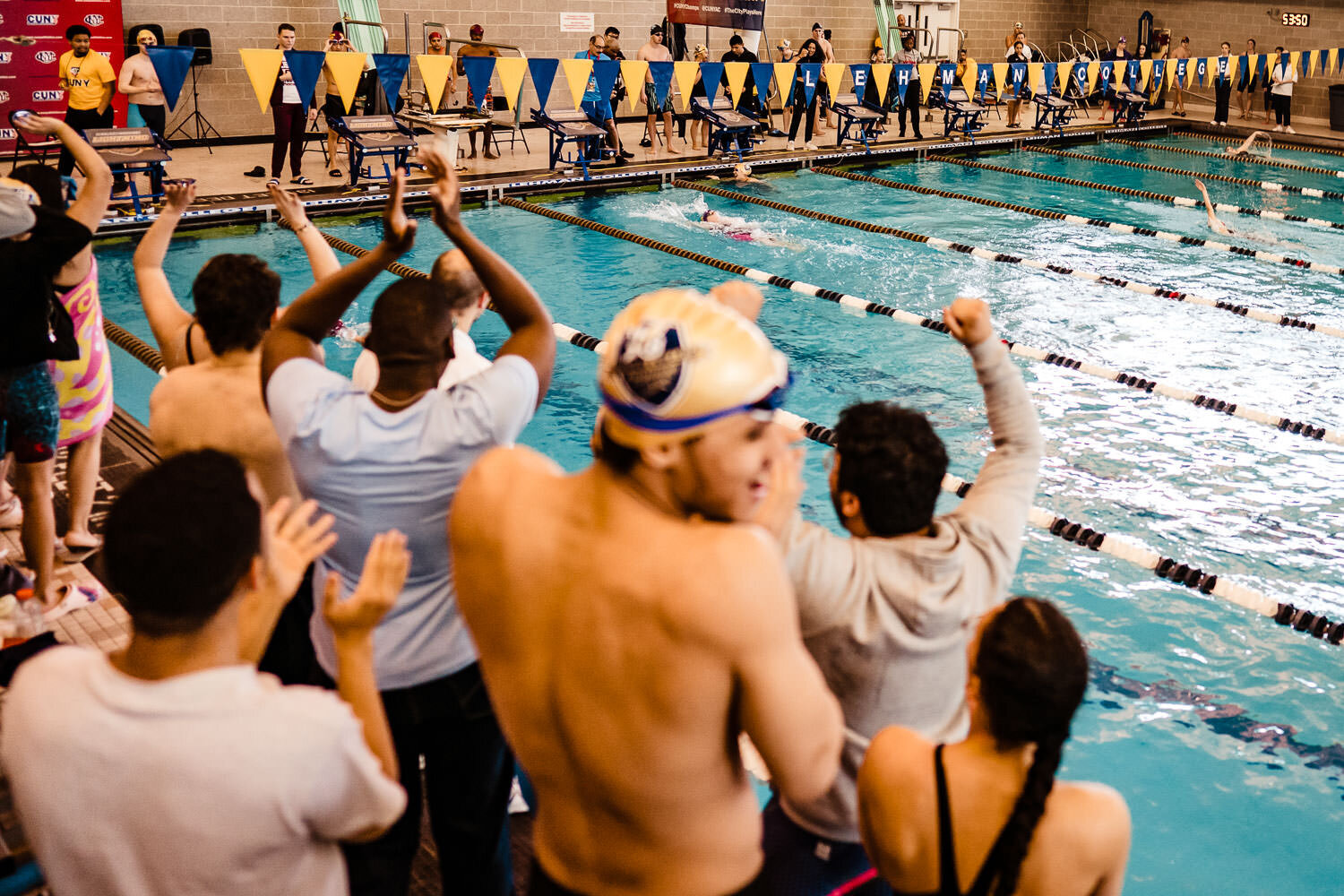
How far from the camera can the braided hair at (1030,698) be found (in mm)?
1374

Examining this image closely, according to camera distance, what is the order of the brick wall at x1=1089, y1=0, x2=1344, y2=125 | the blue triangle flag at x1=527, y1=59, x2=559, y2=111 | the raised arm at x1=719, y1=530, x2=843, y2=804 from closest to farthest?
the raised arm at x1=719, y1=530, x2=843, y2=804
the blue triangle flag at x1=527, y1=59, x2=559, y2=111
the brick wall at x1=1089, y1=0, x2=1344, y2=125

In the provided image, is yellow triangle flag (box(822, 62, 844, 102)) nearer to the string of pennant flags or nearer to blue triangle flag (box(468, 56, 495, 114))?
the string of pennant flags

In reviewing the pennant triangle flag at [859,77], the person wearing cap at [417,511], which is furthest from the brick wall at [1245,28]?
the person wearing cap at [417,511]

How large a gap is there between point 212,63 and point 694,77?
5.93 metres

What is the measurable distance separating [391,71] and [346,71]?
586mm

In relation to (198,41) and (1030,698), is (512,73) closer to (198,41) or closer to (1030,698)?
(198,41)

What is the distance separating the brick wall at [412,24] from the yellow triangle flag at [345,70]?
3.19 metres

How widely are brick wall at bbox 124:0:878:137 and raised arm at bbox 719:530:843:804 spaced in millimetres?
13624

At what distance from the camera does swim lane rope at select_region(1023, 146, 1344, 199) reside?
11922mm

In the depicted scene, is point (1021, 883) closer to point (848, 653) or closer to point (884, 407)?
point (848, 653)

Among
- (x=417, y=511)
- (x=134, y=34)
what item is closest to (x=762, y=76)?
(x=134, y=34)

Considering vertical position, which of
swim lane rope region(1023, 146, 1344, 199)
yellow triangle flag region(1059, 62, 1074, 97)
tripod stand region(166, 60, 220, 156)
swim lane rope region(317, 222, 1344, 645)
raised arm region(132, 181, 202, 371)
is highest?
yellow triangle flag region(1059, 62, 1074, 97)

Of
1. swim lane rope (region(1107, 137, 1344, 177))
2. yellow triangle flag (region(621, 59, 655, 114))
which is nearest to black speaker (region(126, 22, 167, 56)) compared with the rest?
yellow triangle flag (region(621, 59, 655, 114))

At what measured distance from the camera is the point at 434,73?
10.7 m
